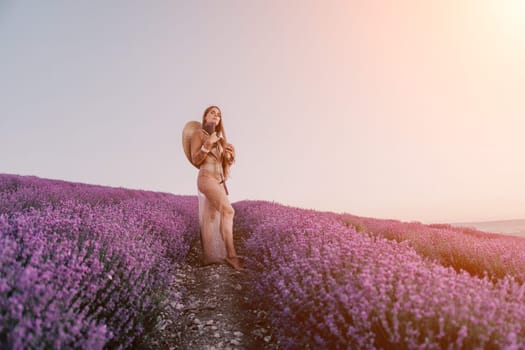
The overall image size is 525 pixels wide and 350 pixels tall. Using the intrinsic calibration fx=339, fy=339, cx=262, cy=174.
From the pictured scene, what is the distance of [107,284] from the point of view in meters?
2.90

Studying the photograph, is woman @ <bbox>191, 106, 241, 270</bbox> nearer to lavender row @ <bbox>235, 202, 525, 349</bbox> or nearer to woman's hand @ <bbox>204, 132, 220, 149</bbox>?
woman's hand @ <bbox>204, 132, 220, 149</bbox>

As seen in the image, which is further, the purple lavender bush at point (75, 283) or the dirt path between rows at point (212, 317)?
the dirt path between rows at point (212, 317)

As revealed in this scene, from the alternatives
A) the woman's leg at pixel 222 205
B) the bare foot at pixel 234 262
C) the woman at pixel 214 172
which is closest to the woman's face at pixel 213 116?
the woman at pixel 214 172

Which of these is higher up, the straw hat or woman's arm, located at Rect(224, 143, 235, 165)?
the straw hat

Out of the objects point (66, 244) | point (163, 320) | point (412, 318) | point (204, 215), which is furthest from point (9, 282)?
point (204, 215)

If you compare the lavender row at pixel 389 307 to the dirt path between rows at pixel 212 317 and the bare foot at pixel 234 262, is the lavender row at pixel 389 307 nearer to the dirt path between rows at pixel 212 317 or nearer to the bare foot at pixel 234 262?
the dirt path between rows at pixel 212 317

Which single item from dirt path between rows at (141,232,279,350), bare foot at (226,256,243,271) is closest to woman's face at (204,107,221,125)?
bare foot at (226,256,243,271)

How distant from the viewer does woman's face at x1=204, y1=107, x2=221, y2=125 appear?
515 centimetres

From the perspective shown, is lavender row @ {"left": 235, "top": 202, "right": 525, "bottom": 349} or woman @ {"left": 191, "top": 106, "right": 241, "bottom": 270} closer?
lavender row @ {"left": 235, "top": 202, "right": 525, "bottom": 349}

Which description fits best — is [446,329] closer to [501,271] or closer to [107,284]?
[107,284]

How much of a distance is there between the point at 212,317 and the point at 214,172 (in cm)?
217

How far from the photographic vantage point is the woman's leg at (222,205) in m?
5.04

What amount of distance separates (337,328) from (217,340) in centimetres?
143

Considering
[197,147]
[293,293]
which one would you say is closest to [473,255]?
[293,293]
